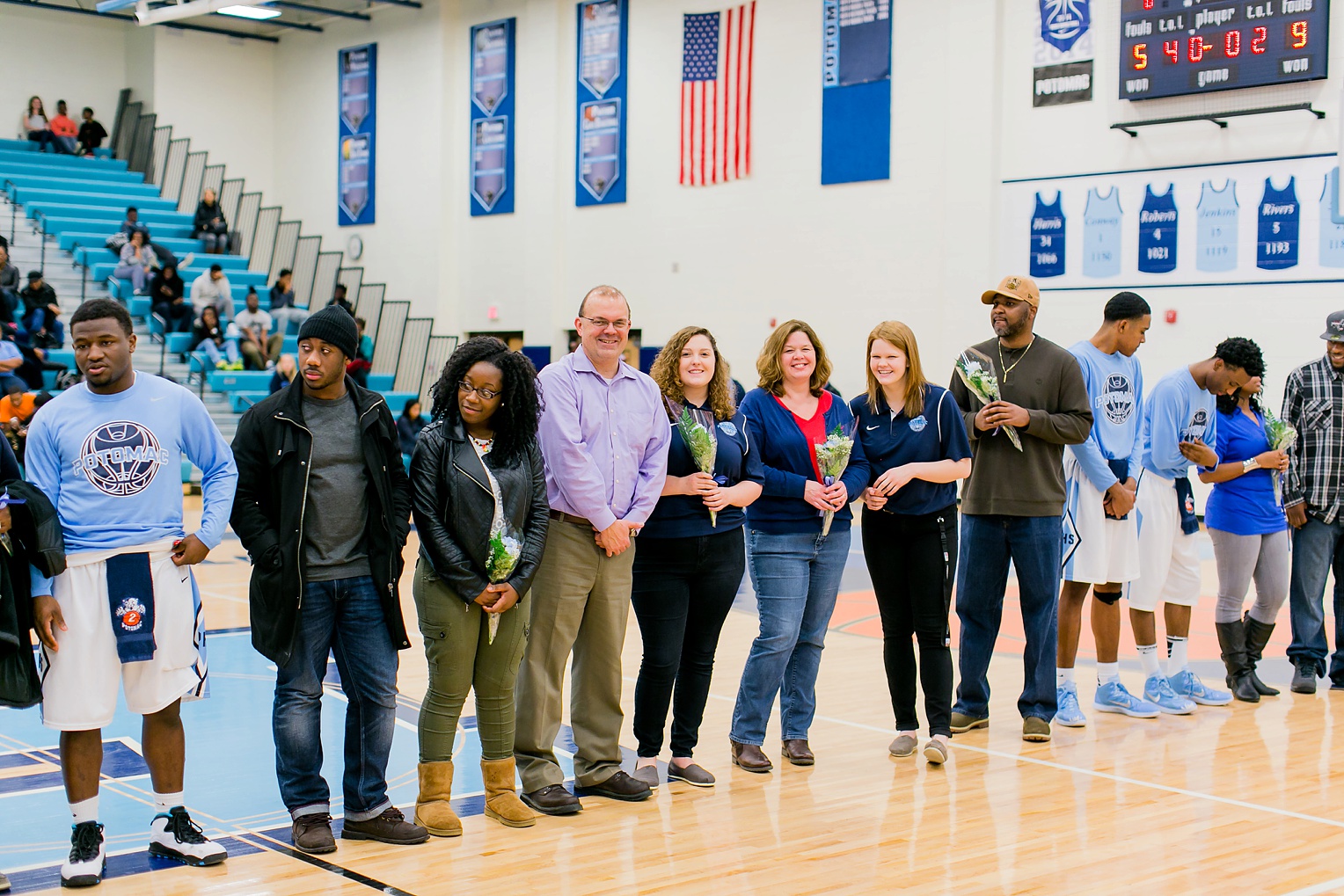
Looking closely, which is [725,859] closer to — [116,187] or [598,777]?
[598,777]

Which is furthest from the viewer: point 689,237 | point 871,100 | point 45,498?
point 689,237

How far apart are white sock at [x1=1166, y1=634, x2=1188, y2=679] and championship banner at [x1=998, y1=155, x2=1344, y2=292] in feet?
25.5

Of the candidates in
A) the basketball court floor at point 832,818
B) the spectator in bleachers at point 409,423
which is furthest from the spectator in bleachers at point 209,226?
the basketball court floor at point 832,818

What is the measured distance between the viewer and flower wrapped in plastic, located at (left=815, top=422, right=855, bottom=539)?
5.59 meters

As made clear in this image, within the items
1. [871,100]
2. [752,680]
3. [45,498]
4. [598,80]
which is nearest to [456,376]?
[45,498]

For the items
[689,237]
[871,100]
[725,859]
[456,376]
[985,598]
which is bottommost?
[725,859]

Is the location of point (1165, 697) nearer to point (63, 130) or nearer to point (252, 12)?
point (252, 12)

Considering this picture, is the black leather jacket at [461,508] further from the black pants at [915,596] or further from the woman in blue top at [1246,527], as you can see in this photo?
the woman in blue top at [1246,527]

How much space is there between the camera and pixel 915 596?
5871mm

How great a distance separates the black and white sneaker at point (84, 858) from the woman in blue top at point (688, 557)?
198 cm

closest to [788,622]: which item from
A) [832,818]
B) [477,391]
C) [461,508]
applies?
[832,818]

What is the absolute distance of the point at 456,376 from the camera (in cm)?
486

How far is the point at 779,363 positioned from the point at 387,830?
2.39 metres

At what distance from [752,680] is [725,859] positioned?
120 centimetres
